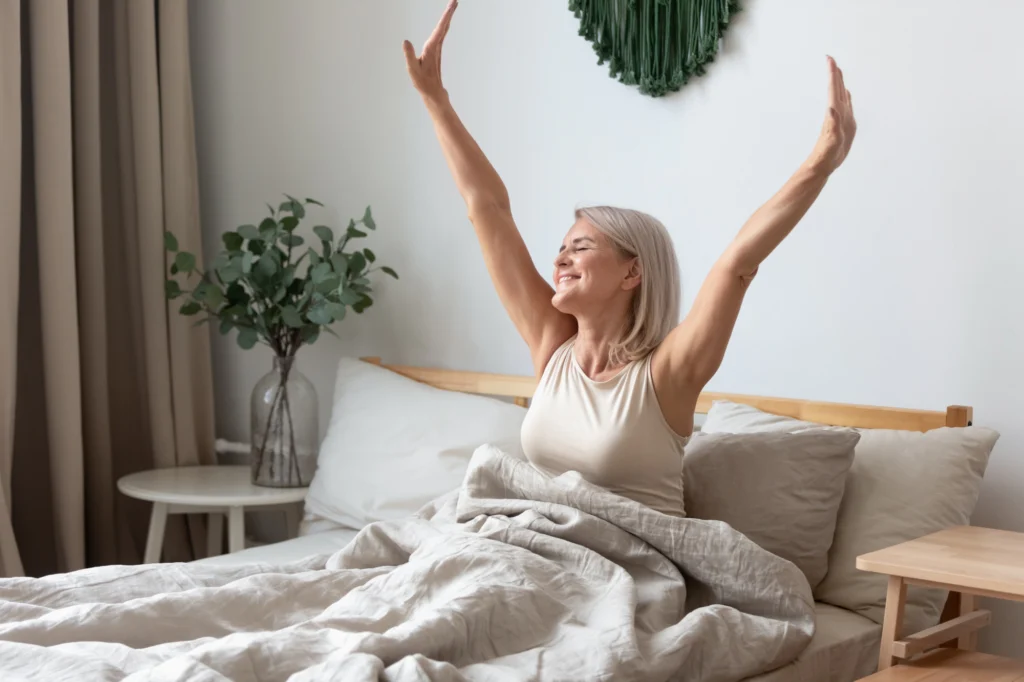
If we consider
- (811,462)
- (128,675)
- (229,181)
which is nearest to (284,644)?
(128,675)

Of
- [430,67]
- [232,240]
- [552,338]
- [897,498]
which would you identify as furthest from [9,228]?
[897,498]

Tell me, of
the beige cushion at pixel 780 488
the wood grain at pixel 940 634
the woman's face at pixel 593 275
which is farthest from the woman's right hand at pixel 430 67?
the wood grain at pixel 940 634

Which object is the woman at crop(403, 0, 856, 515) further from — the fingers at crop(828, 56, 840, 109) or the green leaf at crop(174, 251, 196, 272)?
the green leaf at crop(174, 251, 196, 272)

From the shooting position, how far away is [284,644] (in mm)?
1238

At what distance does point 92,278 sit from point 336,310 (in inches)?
29.3

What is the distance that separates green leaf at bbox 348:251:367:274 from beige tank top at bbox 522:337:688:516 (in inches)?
38.6

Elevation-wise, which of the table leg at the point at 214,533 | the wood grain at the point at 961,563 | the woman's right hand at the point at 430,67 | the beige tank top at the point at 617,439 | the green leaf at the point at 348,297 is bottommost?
the table leg at the point at 214,533

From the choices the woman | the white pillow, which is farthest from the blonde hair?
the white pillow

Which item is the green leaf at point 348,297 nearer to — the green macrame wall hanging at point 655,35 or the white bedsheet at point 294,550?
the white bedsheet at point 294,550

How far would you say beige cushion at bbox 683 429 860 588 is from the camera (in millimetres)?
1817

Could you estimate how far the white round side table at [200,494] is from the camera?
102 inches

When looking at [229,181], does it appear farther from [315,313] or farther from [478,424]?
[478,424]

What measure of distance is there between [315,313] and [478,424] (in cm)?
53

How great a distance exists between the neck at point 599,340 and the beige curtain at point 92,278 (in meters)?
Result: 1.51
